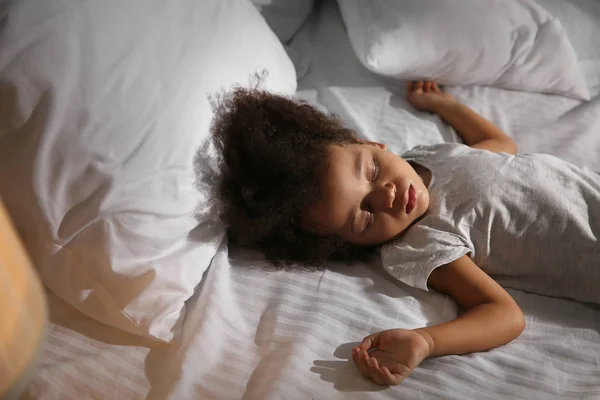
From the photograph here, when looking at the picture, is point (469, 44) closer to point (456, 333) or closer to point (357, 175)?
point (357, 175)

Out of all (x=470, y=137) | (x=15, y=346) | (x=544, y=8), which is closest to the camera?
(x=15, y=346)

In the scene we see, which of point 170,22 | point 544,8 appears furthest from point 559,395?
point 544,8

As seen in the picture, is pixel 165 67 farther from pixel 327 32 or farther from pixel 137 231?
pixel 327 32

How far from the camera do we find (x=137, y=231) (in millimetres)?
793

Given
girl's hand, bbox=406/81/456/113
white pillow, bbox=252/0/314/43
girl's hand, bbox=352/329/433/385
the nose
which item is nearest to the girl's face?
the nose

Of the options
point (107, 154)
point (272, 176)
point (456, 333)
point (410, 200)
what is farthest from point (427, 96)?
point (107, 154)

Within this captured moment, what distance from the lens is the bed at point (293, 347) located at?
0.72m

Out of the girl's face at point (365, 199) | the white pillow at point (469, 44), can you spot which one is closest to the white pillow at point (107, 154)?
the girl's face at point (365, 199)

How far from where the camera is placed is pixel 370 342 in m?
0.77

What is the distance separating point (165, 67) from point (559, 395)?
2.42 feet

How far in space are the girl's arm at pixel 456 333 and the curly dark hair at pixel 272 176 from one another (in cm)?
19

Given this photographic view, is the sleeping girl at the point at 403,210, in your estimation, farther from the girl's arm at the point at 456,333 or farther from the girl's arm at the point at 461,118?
the girl's arm at the point at 461,118

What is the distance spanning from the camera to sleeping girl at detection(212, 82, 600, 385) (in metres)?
0.90

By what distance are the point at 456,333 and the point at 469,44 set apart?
74 centimetres
